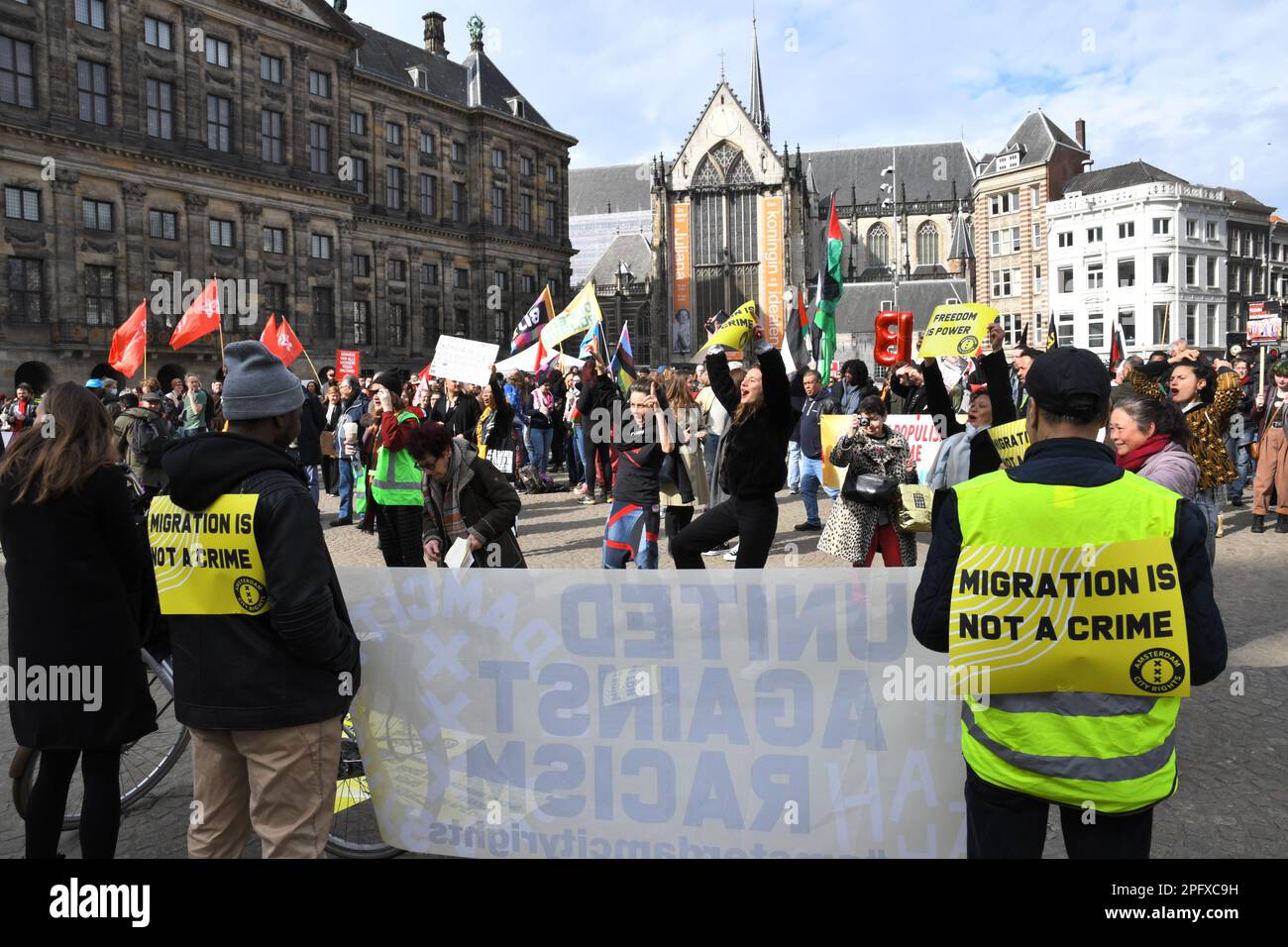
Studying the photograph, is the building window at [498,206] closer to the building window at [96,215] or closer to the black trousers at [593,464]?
the building window at [96,215]

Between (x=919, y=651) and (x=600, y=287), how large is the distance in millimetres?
76153

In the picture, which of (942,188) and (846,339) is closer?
(846,339)

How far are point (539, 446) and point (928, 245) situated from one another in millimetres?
73846

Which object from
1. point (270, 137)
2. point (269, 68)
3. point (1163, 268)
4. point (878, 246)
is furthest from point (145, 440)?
point (878, 246)

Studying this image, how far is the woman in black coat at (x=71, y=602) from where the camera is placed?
3.36 m

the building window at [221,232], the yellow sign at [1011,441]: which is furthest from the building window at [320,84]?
the yellow sign at [1011,441]

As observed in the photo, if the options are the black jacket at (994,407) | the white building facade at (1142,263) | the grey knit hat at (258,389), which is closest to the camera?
the grey knit hat at (258,389)

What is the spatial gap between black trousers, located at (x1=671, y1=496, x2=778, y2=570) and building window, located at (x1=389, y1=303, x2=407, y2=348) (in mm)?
44145

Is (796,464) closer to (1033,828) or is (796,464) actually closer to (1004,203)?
(1033,828)

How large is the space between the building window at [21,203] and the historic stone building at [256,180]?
0.08 meters

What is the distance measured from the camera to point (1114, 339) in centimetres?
1869
